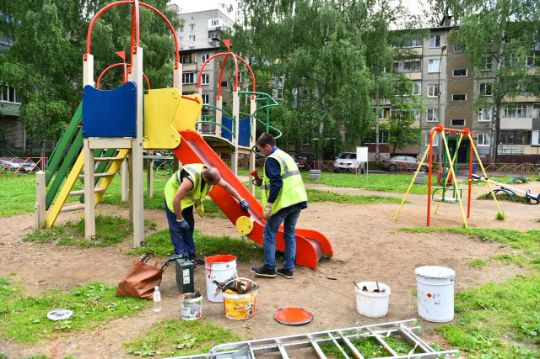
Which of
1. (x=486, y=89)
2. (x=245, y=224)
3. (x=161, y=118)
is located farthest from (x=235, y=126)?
(x=486, y=89)

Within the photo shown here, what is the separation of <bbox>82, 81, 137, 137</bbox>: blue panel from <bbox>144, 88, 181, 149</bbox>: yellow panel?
0.22 metres

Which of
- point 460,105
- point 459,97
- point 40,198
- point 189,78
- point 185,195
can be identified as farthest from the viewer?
point 189,78

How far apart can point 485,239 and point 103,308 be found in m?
6.35

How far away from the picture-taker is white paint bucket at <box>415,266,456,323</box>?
3936mm

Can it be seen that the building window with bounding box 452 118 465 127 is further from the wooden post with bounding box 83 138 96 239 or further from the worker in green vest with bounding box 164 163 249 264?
the worker in green vest with bounding box 164 163 249 264

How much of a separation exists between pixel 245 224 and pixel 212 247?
3.44ft

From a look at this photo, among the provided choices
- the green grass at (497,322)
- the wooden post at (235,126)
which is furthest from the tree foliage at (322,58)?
the green grass at (497,322)

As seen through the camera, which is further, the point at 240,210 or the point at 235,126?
the point at 235,126

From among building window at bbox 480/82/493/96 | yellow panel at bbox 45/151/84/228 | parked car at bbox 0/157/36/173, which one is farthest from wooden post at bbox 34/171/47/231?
building window at bbox 480/82/493/96

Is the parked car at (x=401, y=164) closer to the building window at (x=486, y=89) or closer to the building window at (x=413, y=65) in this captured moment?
the building window at (x=486, y=89)

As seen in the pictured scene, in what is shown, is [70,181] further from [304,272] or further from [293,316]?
[293,316]

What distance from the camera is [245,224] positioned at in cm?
579

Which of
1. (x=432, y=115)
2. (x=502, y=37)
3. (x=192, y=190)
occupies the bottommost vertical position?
(x=192, y=190)

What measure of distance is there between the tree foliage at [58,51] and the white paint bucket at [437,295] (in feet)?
77.1
